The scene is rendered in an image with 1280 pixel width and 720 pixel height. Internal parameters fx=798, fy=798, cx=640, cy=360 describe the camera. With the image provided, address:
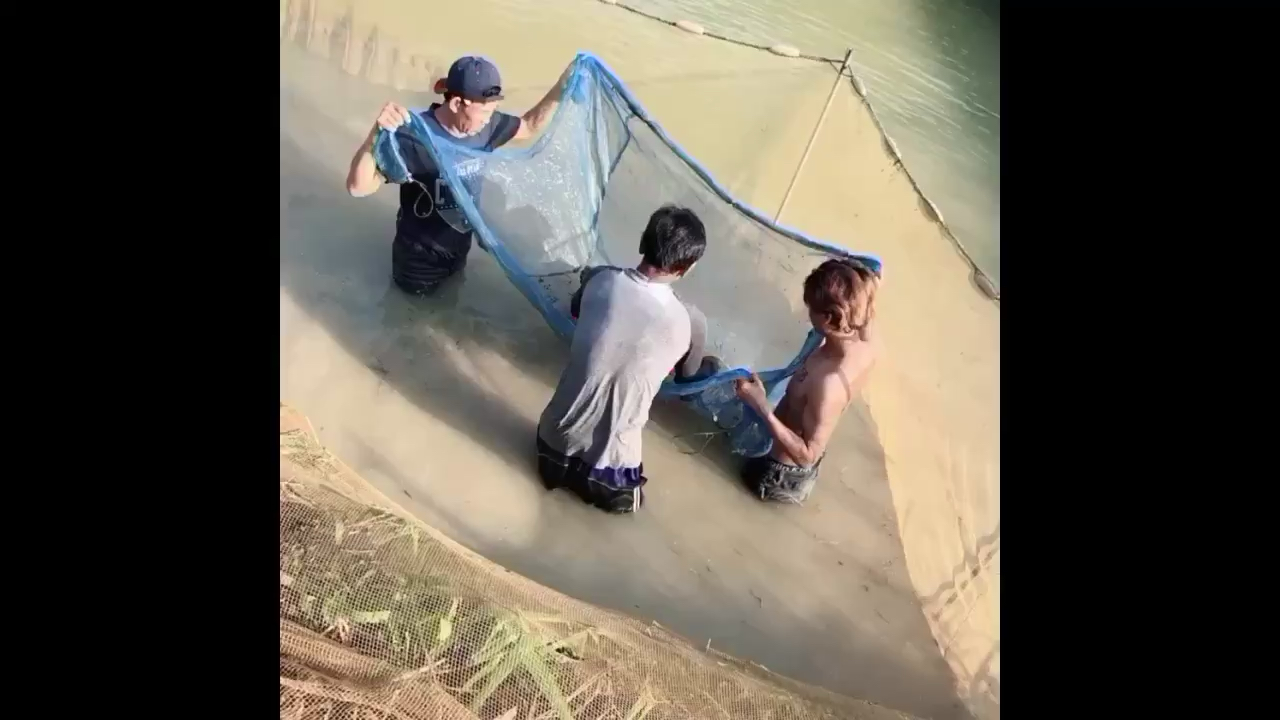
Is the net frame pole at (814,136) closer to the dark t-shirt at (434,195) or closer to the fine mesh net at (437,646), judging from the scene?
the dark t-shirt at (434,195)

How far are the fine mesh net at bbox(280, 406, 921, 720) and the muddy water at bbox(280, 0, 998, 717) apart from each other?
455 millimetres

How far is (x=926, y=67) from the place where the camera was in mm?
4711

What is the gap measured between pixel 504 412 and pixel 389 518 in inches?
32.0

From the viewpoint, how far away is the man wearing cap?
215 centimetres

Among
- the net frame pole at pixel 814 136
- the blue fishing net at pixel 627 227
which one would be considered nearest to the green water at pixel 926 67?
the net frame pole at pixel 814 136

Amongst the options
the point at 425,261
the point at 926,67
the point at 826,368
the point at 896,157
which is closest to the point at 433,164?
the point at 425,261

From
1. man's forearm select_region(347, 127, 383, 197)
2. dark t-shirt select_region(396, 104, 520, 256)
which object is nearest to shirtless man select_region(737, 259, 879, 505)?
dark t-shirt select_region(396, 104, 520, 256)

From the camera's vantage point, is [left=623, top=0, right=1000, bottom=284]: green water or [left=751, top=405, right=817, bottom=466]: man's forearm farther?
[left=623, top=0, right=1000, bottom=284]: green water

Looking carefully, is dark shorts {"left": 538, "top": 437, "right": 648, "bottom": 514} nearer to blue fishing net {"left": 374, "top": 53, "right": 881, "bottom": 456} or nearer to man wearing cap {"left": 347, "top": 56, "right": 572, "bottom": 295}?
blue fishing net {"left": 374, "top": 53, "right": 881, "bottom": 456}

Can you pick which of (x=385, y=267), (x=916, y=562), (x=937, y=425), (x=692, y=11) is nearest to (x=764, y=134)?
(x=692, y=11)

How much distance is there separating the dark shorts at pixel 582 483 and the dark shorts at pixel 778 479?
0.36 meters

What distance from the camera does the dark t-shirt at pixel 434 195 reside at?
2229mm

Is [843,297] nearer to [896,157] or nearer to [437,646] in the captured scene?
[437,646]

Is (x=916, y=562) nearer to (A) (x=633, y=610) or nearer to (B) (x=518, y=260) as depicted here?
(A) (x=633, y=610)
